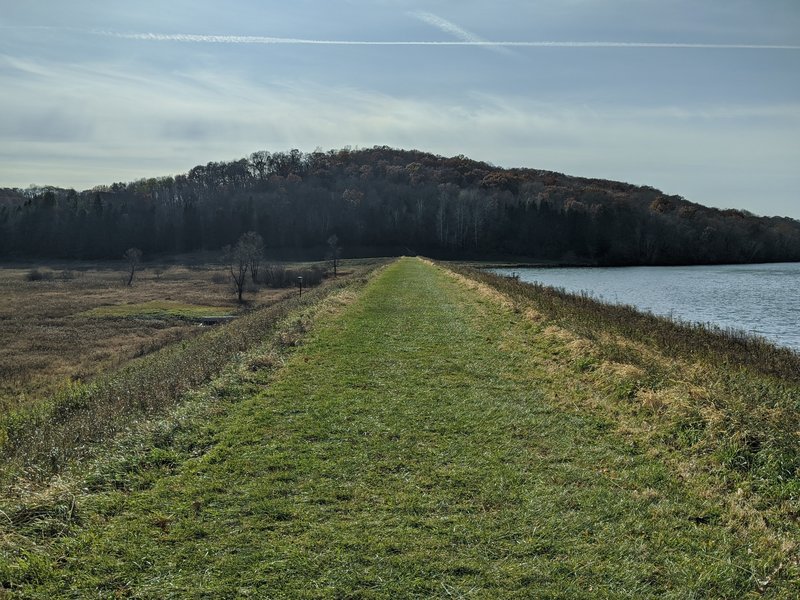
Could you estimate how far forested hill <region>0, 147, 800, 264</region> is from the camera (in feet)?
376

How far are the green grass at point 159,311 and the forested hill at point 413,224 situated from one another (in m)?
72.5

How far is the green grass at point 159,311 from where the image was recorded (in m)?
42.1

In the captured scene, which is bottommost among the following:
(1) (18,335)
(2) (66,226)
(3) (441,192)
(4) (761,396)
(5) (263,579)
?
(1) (18,335)

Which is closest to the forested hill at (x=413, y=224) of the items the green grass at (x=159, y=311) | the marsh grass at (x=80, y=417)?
the green grass at (x=159, y=311)

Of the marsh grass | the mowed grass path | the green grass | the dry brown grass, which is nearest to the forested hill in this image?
the dry brown grass

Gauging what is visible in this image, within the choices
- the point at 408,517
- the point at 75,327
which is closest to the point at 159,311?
the point at 75,327

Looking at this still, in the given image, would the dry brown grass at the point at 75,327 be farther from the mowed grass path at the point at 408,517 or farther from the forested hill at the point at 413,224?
the forested hill at the point at 413,224

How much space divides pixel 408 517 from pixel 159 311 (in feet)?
146

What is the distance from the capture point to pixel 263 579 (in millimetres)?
3938

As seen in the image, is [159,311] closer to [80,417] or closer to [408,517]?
[80,417]

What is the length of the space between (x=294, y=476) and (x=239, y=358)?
21.1 feet

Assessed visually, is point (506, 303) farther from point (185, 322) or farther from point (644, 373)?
point (185, 322)

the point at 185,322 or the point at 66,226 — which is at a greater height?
the point at 66,226

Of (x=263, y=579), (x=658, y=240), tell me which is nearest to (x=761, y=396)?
(x=263, y=579)
